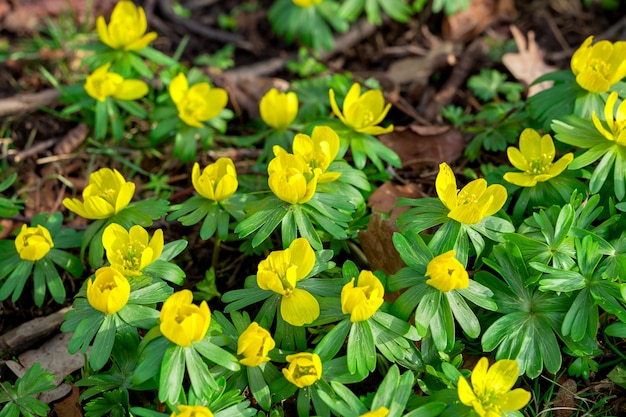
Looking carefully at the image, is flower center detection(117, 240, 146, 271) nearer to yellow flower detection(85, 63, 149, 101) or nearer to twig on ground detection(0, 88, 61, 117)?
yellow flower detection(85, 63, 149, 101)

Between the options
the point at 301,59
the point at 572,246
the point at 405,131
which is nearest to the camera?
the point at 572,246

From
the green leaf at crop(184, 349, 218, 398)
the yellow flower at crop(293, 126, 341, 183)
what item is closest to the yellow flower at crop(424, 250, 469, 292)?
the yellow flower at crop(293, 126, 341, 183)

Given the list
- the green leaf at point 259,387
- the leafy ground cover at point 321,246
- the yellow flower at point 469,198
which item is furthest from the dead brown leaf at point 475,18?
the green leaf at point 259,387

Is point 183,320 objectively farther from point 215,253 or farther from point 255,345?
point 215,253

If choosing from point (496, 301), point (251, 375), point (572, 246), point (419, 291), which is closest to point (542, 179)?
point (572, 246)

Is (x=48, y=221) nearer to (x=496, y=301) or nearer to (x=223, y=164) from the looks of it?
(x=223, y=164)

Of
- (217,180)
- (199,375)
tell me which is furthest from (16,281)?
(199,375)
